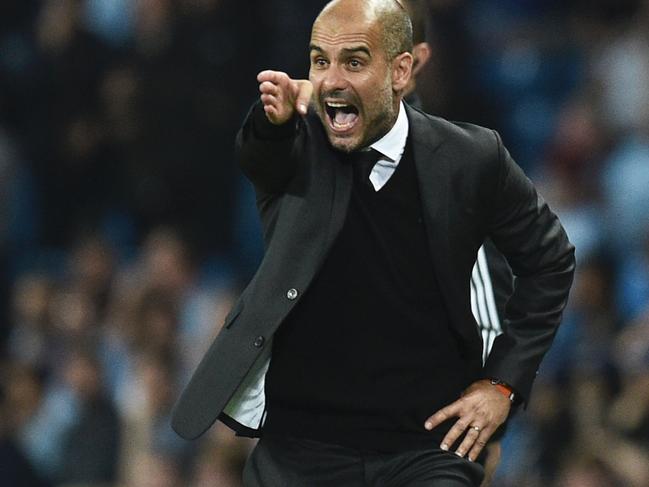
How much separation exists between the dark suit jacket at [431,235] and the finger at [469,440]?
148mm

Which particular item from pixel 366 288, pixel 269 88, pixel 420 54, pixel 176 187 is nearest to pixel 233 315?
pixel 366 288

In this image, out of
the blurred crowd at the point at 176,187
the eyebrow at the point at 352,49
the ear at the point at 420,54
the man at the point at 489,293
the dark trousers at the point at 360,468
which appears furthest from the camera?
the blurred crowd at the point at 176,187

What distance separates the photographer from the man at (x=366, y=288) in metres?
3.54

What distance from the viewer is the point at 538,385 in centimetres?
612

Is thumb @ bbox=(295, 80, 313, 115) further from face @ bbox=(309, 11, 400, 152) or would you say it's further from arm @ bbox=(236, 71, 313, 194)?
face @ bbox=(309, 11, 400, 152)

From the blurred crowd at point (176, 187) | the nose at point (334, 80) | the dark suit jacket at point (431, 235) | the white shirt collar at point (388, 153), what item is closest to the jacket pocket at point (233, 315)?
the dark suit jacket at point (431, 235)

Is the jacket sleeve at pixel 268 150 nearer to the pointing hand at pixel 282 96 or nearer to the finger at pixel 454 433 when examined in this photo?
the pointing hand at pixel 282 96

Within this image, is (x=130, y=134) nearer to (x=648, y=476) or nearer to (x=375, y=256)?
(x=648, y=476)

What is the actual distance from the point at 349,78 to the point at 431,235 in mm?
397

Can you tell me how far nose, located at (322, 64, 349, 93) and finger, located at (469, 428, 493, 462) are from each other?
85cm

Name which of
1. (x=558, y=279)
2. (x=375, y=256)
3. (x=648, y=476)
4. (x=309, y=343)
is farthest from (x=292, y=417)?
(x=648, y=476)

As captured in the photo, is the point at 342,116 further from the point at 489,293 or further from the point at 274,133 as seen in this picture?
the point at 489,293

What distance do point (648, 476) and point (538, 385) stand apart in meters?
0.70

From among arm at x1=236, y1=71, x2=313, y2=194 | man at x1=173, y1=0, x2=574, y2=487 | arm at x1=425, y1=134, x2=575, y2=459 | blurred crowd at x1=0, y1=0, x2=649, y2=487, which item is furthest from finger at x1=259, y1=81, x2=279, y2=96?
blurred crowd at x1=0, y1=0, x2=649, y2=487
